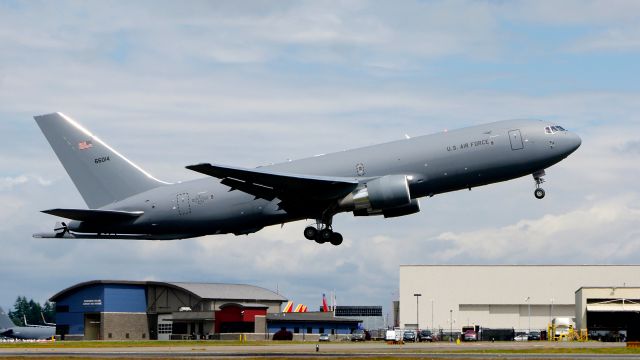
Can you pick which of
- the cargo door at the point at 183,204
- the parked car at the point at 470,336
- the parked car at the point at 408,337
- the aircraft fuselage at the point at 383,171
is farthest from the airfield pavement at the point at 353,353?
the parked car at the point at 470,336

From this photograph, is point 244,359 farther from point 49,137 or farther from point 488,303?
point 488,303

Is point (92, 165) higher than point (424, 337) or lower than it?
higher

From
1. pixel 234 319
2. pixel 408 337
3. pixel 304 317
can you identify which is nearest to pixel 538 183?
pixel 408 337

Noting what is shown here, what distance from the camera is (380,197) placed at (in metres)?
64.4

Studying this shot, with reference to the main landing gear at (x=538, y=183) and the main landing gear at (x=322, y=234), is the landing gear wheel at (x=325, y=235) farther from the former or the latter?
the main landing gear at (x=538, y=183)

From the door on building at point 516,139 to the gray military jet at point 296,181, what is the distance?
0.21 ft

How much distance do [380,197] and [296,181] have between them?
18.3 feet

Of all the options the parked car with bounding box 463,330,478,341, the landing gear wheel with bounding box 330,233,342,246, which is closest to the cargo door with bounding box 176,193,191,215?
the landing gear wheel with bounding box 330,233,342,246

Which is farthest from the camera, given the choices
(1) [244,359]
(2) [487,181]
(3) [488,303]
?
(3) [488,303]

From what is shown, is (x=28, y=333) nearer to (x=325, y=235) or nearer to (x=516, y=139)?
(x=325, y=235)

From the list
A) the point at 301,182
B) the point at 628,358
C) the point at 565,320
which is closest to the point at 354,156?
Result: the point at 301,182

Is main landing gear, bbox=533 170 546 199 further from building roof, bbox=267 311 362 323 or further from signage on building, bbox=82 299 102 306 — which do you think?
signage on building, bbox=82 299 102 306

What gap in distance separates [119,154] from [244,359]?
22265 mm

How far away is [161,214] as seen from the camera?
7094cm
